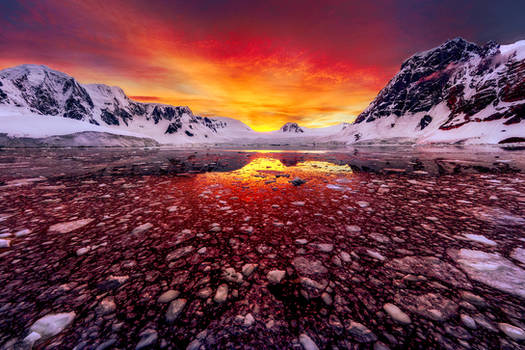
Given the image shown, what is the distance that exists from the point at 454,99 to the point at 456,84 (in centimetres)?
940

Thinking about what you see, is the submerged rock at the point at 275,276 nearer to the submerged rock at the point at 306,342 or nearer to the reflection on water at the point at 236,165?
the submerged rock at the point at 306,342

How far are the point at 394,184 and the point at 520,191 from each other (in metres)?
2.31

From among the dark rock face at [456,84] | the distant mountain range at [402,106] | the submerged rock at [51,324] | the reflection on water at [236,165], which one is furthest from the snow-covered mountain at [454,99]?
the submerged rock at [51,324]

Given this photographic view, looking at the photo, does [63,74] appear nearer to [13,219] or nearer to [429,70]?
[13,219]

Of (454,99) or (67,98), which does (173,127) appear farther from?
(454,99)

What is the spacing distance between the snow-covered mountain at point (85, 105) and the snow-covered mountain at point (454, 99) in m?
115

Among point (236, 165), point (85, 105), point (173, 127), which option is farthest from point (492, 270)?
point (85, 105)

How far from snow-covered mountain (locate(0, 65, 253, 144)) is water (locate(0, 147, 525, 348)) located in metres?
101

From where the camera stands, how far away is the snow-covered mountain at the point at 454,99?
43188 mm

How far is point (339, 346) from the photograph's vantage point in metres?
1.08

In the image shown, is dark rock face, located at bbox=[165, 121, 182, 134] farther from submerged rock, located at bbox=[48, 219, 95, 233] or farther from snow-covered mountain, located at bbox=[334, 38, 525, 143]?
submerged rock, located at bbox=[48, 219, 95, 233]

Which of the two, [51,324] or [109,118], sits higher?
[109,118]

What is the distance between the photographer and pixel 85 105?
121m

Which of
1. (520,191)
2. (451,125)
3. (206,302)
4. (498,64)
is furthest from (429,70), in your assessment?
(206,302)
